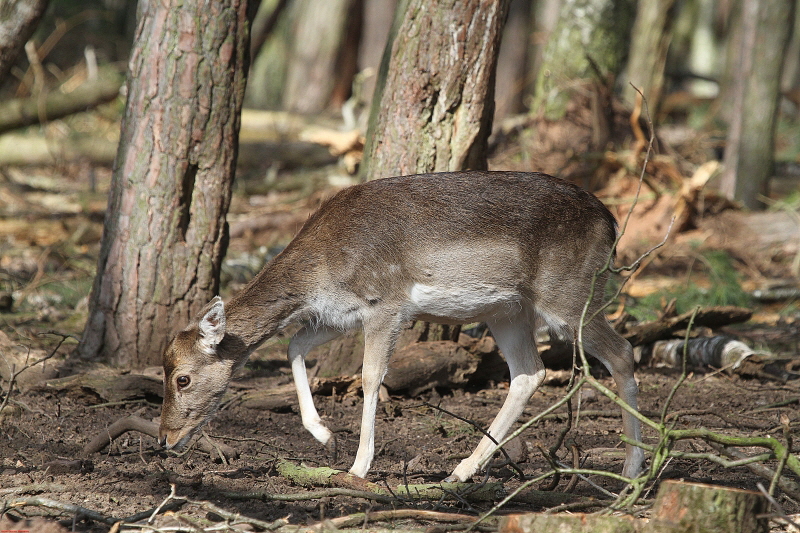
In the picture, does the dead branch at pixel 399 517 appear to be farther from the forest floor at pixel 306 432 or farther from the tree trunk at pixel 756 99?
the tree trunk at pixel 756 99

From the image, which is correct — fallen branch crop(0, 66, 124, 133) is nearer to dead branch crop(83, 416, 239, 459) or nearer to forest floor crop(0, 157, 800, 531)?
forest floor crop(0, 157, 800, 531)

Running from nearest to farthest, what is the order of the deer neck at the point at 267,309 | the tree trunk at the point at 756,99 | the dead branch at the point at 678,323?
the deer neck at the point at 267,309
the dead branch at the point at 678,323
the tree trunk at the point at 756,99

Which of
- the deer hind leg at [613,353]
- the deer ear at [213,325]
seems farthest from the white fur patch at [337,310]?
the deer hind leg at [613,353]

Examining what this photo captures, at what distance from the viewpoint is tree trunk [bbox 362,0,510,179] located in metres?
6.40

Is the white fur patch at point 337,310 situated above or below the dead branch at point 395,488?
above

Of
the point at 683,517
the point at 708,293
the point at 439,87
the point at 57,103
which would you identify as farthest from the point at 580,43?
the point at 683,517

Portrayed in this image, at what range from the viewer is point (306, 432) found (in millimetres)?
5883

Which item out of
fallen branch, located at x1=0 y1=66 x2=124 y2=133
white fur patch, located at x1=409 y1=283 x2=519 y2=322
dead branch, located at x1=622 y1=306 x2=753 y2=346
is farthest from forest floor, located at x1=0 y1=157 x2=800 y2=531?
fallen branch, located at x1=0 y1=66 x2=124 y2=133

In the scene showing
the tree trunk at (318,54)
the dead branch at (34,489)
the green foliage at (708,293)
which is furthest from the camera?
the tree trunk at (318,54)

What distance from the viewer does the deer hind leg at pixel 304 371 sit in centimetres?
530

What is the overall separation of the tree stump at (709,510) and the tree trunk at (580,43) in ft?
28.3

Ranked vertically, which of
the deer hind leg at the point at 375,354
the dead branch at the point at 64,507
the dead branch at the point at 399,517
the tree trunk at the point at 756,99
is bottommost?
the dead branch at the point at 64,507

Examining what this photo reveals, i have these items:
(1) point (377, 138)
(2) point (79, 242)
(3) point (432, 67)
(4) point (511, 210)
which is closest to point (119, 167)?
(1) point (377, 138)

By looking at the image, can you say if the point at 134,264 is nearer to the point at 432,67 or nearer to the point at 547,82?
the point at 432,67
